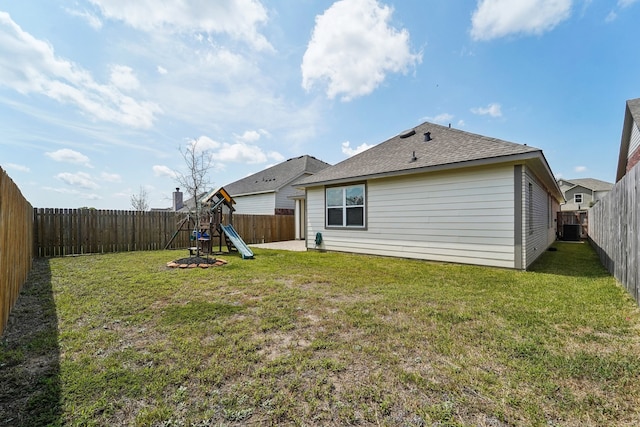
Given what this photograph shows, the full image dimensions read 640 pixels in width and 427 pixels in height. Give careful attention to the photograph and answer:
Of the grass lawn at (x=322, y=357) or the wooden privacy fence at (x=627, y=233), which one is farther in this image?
the wooden privacy fence at (x=627, y=233)

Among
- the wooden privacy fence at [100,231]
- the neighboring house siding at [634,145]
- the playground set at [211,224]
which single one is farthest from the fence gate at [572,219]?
the wooden privacy fence at [100,231]

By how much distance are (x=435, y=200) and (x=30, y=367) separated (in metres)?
7.86

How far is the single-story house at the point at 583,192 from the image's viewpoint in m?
32.7

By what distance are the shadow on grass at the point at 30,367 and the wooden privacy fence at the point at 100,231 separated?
7.12 meters

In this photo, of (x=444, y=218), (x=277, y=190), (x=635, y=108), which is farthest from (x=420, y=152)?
(x=277, y=190)

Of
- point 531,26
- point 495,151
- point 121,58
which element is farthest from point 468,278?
point 121,58

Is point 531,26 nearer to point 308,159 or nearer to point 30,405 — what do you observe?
point 30,405

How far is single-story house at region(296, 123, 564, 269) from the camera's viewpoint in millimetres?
6383

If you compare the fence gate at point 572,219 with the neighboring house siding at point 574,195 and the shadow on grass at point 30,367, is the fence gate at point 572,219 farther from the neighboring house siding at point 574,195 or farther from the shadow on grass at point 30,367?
the shadow on grass at point 30,367

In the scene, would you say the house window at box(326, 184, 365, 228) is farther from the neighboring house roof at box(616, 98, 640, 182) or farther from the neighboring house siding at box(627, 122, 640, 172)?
the neighboring house siding at box(627, 122, 640, 172)

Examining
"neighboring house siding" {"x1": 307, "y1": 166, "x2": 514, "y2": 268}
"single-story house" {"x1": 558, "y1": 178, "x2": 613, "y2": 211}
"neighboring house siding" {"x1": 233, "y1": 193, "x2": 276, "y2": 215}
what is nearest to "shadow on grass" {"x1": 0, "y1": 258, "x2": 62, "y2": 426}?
"neighboring house siding" {"x1": 307, "y1": 166, "x2": 514, "y2": 268}

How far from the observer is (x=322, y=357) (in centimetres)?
239

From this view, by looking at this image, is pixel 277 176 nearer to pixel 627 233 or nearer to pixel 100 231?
pixel 100 231

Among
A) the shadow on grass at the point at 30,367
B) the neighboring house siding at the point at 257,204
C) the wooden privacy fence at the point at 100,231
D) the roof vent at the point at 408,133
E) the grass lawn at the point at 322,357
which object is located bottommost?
the grass lawn at the point at 322,357
